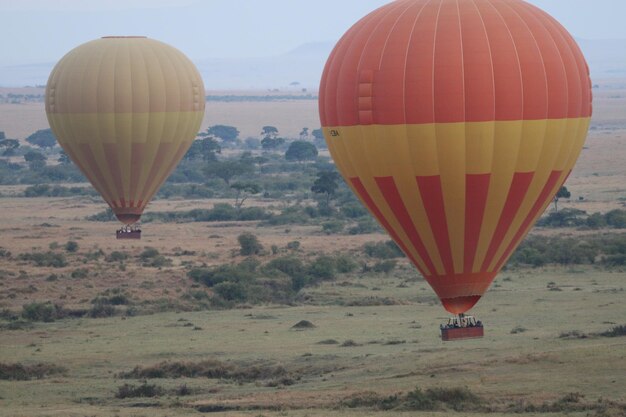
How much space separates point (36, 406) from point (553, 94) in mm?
12209

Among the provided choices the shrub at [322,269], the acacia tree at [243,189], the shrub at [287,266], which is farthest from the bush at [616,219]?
the acacia tree at [243,189]

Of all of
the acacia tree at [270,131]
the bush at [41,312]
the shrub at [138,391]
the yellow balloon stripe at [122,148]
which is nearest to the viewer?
the shrub at [138,391]

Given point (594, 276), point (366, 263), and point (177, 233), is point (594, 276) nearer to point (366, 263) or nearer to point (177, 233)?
point (366, 263)

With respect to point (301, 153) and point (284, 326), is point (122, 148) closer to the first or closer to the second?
point (284, 326)

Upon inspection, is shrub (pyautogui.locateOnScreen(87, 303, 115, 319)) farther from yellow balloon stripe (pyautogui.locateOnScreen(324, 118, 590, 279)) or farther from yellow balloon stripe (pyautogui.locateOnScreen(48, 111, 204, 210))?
yellow balloon stripe (pyautogui.locateOnScreen(324, 118, 590, 279))

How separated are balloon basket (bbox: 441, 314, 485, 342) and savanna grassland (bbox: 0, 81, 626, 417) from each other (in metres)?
1.10

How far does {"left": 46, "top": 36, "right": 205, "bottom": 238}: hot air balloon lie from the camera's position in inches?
2002

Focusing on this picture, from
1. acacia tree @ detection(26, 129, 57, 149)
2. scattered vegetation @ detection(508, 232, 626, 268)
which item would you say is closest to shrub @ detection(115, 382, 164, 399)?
scattered vegetation @ detection(508, 232, 626, 268)

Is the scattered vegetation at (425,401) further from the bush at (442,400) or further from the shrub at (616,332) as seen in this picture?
the shrub at (616,332)

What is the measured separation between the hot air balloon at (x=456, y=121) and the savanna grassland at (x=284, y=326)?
302cm

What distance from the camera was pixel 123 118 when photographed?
50.9 m

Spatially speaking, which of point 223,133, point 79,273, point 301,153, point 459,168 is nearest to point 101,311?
point 79,273

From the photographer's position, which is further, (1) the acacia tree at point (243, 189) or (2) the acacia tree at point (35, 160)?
(2) the acacia tree at point (35, 160)

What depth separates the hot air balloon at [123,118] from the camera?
5084 cm
